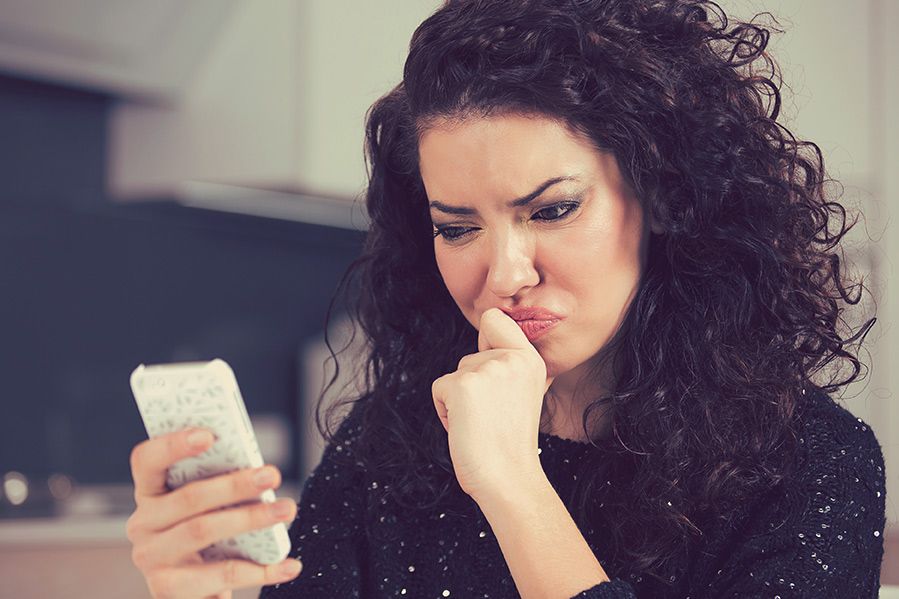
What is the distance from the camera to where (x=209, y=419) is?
0.85 meters

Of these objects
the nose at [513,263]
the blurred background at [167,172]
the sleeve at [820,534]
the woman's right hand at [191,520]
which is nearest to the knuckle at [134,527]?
the woman's right hand at [191,520]

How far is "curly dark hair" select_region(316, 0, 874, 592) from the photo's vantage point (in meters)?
1.07

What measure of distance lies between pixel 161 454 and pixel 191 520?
0.06 metres

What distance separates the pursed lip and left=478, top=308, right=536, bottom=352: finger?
0.01m

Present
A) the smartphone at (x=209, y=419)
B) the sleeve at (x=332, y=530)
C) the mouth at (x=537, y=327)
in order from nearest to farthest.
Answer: the smartphone at (x=209, y=419) < the mouth at (x=537, y=327) < the sleeve at (x=332, y=530)

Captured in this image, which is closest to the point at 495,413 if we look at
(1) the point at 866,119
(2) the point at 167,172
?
(2) the point at 167,172

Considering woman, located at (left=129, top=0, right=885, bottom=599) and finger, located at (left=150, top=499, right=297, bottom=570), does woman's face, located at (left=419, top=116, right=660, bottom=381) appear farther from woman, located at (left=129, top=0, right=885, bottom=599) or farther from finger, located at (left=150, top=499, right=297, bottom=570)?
finger, located at (left=150, top=499, right=297, bottom=570)

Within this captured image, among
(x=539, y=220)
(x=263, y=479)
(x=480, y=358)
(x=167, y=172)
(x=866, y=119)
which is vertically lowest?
(x=263, y=479)

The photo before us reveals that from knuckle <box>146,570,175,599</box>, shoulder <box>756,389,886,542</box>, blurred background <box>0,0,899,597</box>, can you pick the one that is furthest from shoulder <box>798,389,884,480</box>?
blurred background <box>0,0,899,597</box>

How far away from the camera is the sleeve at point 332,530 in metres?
1.20

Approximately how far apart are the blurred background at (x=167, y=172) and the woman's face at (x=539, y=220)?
1209mm

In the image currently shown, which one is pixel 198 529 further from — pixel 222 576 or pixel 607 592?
pixel 607 592

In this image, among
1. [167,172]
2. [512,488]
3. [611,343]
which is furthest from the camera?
[167,172]

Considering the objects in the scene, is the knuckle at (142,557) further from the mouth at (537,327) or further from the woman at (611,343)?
the mouth at (537,327)
